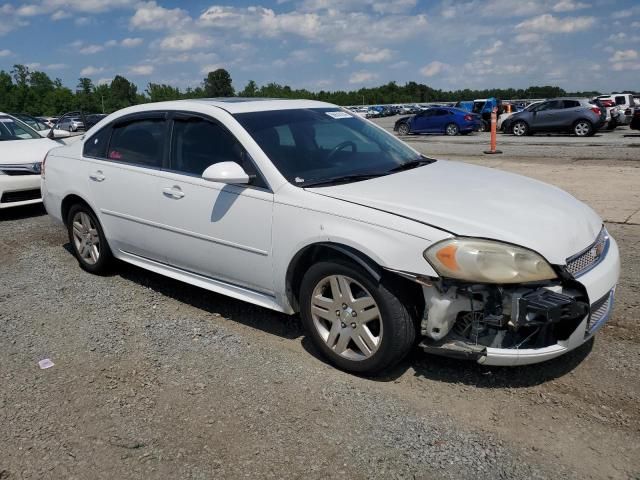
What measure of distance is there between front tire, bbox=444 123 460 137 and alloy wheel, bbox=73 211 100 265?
2275 centimetres

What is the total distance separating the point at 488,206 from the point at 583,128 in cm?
2057

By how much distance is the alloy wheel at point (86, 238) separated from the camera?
530cm

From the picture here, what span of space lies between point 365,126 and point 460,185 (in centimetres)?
129

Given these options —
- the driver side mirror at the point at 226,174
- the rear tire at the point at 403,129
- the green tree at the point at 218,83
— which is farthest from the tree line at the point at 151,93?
the driver side mirror at the point at 226,174

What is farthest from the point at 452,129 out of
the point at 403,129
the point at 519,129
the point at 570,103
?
the point at 570,103

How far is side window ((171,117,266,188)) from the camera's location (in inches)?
156

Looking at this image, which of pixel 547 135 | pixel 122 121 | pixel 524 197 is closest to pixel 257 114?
pixel 122 121

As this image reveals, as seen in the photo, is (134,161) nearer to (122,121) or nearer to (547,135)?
(122,121)

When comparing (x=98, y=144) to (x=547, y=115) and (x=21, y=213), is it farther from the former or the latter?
(x=547, y=115)

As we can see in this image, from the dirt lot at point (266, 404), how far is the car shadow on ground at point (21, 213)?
4160 millimetres

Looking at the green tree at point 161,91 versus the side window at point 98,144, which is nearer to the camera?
A: the side window at point 98,144

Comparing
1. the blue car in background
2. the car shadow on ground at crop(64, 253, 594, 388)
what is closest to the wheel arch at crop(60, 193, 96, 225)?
the car shadow on ground at crop(64, 253, 594, 388)

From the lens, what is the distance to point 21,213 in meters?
8.79

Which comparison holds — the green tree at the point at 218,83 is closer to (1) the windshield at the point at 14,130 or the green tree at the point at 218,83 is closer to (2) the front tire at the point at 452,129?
(2) the front tire at the point at 452,129
